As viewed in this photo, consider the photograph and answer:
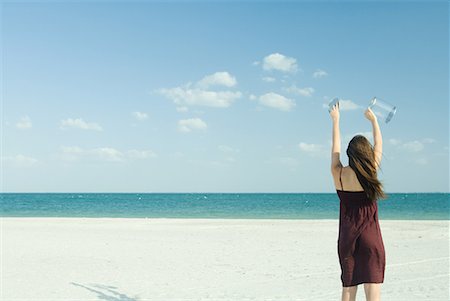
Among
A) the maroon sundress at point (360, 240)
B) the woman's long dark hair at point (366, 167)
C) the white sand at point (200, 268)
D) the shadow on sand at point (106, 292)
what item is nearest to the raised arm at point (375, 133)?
the woman's long dark hair at point (366, 167)

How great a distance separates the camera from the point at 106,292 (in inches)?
296

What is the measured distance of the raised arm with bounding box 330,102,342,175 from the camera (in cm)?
402

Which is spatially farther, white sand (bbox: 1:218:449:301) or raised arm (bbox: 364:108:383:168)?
white sand (bbox: 1:218:449:301)

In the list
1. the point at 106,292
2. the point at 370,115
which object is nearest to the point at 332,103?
the point at 370,115

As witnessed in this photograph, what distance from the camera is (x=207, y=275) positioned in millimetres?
8672

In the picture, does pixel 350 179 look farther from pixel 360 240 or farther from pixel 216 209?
pixel 216 209

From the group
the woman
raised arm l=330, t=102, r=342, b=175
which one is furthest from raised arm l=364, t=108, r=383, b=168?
raised arm l=330, t=102, r=342, b=175

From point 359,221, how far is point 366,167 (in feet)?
1.53

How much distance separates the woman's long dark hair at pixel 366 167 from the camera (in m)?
A: 3.79

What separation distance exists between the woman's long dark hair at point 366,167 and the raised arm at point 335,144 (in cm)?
17

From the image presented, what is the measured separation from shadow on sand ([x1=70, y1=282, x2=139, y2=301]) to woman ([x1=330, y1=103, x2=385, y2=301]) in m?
3.97

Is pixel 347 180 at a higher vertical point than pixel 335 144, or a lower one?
lower

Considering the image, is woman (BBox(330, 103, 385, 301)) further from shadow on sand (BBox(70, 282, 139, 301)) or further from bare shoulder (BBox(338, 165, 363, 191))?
shadow on sand (BBox(70, 282, 139, 301))

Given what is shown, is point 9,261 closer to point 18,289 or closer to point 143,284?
point 18,289
